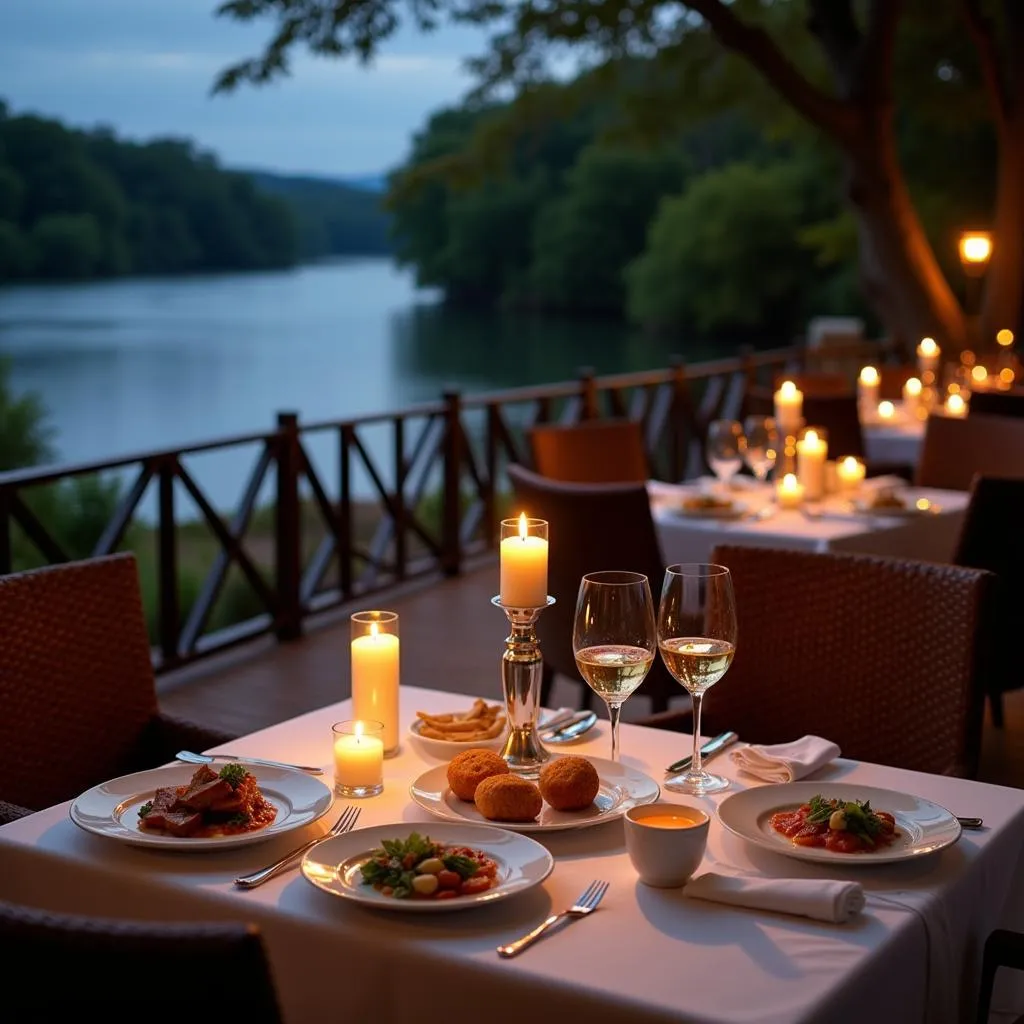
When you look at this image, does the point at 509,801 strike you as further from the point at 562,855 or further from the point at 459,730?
the point at 459,730

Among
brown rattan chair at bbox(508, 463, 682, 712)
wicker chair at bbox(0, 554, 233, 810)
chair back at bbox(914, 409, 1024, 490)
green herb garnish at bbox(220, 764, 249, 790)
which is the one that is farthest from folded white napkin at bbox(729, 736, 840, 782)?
chair back at bbox(914, 409, 1024, 490)

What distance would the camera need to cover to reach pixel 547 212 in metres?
36.5

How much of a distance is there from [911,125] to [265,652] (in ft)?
55.0

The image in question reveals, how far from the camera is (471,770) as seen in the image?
1.79 meters

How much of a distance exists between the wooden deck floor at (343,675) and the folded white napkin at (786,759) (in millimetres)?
2038

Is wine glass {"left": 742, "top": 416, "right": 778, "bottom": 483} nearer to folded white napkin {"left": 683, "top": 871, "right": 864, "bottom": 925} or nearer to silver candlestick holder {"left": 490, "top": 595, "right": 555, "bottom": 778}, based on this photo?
silver candlestick holder {"left": 490, "top": 595, "right": 555, "bottom": 778}

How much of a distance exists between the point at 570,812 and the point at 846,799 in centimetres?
36

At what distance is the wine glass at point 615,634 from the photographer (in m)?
1.77

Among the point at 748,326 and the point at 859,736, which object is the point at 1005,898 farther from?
the point at 748,326

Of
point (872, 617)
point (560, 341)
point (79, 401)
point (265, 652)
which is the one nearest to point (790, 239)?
point (560, 341)

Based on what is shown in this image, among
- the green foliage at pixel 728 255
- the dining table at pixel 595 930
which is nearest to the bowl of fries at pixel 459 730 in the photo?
the dining table at pixel 595 930

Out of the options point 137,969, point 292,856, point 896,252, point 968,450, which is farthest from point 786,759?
point 896,252

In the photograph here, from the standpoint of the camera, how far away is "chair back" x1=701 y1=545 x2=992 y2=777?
237 centimetres

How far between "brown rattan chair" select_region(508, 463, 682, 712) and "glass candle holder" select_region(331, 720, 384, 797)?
1.75 meters
